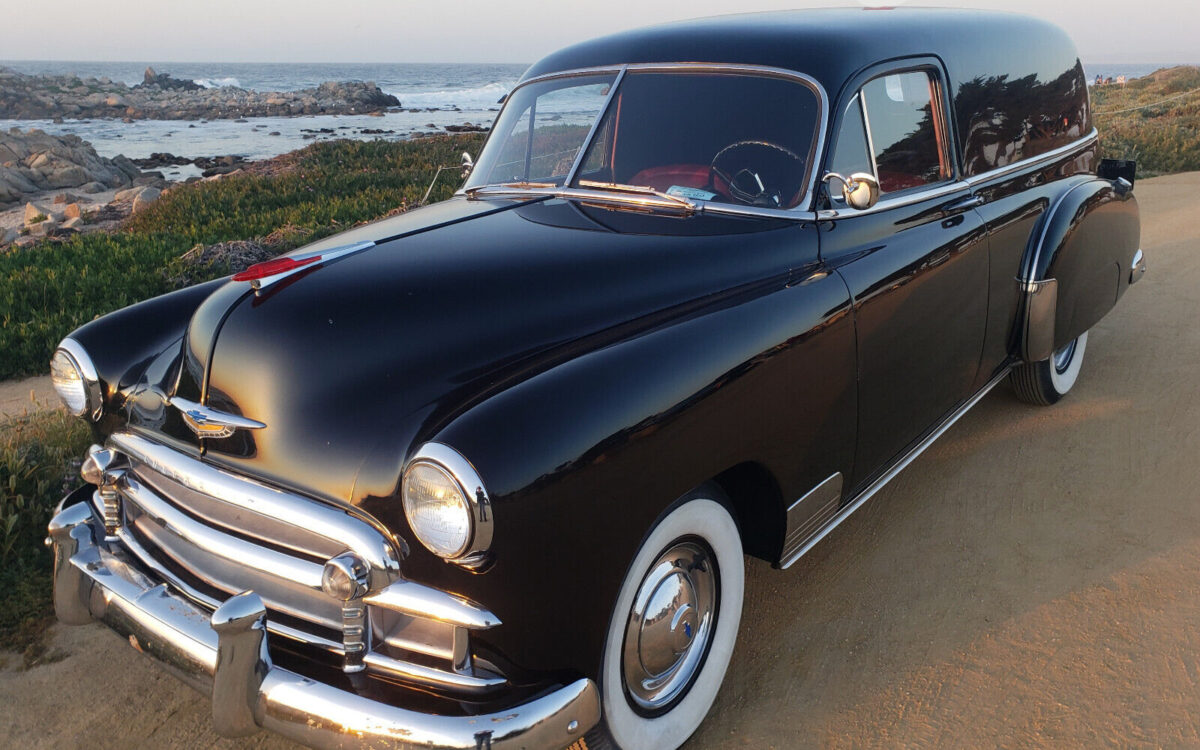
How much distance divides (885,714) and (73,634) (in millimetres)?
2567

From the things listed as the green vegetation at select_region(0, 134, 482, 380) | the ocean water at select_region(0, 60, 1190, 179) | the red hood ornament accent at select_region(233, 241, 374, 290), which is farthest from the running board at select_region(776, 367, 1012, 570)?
the ocean water at select_region(0, 60, 1190, 179)

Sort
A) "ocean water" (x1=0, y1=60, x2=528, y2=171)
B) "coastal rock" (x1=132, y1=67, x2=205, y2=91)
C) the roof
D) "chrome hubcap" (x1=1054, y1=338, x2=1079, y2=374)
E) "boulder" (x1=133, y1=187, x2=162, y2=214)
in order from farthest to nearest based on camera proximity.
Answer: "coastal rock" (x1=132, y1=67, x2=205, y2=91) < "ocean water" (x1=0, y1=60, x2=528, y2=171) < "boulder" (x1=133, y1=187, x2=162, y2=214) < "chrome hubcap" (x1=1054, y1=338, x2=1079, y2=374) < the roof

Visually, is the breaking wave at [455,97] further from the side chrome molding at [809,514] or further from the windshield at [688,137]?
the side chrome molding at [809,514]

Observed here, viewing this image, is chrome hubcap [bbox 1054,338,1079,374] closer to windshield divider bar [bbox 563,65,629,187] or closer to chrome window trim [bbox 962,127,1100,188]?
chrome window trim [bbox 962,127,1100,188]

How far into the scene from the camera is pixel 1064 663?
8.73 feet

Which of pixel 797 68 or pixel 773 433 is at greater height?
pixel 797 68

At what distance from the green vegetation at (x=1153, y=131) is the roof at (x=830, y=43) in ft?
16.2

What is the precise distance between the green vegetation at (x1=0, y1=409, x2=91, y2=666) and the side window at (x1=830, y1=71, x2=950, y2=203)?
3006 mm

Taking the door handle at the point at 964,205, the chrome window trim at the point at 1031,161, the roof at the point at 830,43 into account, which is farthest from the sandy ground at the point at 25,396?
the chrome window trim at the point at 1031,161

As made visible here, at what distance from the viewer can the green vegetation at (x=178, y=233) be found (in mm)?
6211

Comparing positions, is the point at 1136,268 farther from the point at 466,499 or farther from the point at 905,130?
the point at 466,499

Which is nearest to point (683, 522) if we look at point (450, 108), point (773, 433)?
point (773, 433)

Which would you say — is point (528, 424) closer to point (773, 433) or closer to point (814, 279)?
point (773, 433)

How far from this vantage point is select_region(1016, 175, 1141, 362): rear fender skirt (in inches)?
151
